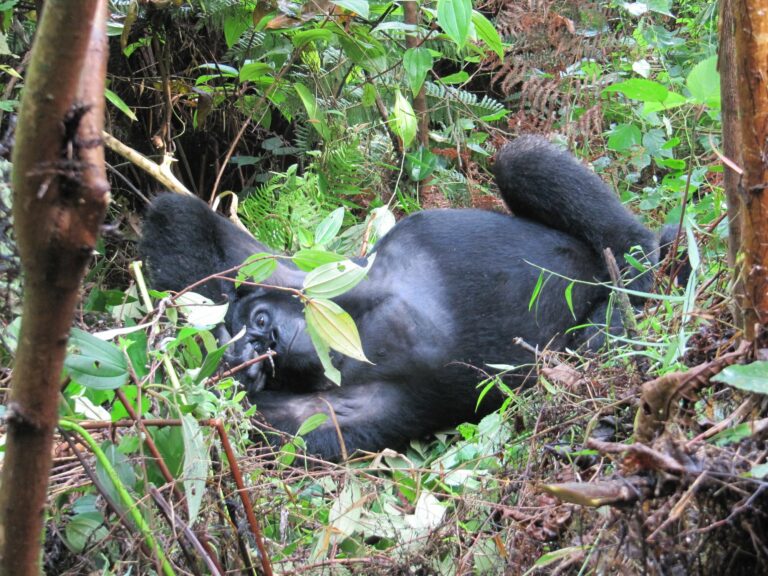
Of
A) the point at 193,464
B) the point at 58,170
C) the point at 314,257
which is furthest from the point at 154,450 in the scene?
the point at 58,170

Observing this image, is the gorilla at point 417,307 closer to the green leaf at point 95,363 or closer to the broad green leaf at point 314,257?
the broad green leaf at point 314,257

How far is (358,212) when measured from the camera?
3.22 meters

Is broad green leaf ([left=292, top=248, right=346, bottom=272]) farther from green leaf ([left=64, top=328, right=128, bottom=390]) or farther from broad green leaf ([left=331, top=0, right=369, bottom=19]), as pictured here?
broad green leaf ([left=331, top=0, right=369, bottom=19])

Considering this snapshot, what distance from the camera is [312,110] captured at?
2.81 metres

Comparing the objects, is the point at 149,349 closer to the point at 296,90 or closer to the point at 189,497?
the point at 189,497

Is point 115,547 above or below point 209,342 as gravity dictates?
below

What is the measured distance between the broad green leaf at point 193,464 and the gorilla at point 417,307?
1107 mm

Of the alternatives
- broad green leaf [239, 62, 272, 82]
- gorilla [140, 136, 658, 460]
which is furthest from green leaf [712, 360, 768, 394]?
broad green leaf [239, 62, 272, 82]

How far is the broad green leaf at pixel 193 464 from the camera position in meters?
0.98

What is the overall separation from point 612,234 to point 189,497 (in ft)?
5.54

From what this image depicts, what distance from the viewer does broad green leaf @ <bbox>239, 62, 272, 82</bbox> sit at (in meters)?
2.74

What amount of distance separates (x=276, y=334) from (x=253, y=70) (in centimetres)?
101

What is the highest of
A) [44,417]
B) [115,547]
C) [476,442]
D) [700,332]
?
[44,417]

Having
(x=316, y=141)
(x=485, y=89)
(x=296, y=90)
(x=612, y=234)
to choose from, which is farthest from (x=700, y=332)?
(x=485, y=89)
